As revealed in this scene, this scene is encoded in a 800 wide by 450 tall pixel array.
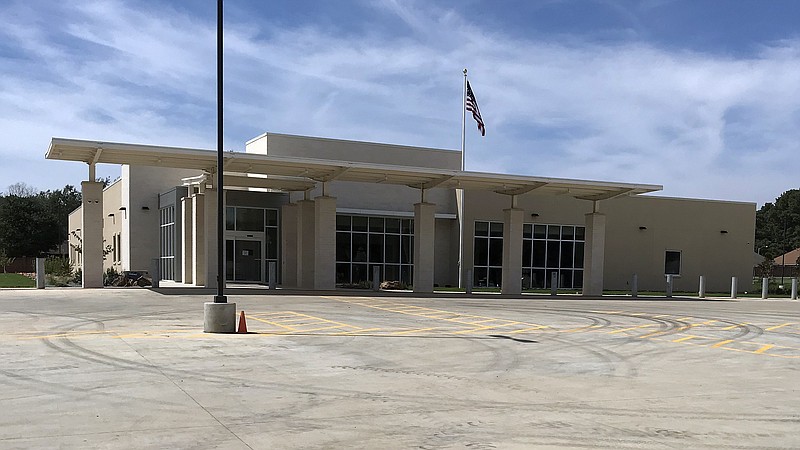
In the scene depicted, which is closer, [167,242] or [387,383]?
[387,383]

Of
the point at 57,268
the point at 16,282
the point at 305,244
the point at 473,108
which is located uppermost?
the point at 473,108

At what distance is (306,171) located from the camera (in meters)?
28.8

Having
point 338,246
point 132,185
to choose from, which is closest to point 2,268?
point 132,185

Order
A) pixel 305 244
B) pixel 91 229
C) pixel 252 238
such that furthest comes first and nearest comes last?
pixel 252 238 → pixel 305 244 → pixel 91 229

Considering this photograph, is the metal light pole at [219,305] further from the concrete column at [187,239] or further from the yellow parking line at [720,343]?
the concrete column at [187,239]

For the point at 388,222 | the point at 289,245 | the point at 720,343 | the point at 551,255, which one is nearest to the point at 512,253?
the point at 388,222

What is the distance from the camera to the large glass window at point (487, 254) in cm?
3956

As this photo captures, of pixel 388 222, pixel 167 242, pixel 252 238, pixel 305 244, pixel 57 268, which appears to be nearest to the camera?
pixel 305 244

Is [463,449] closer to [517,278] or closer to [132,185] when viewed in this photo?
[517,278]

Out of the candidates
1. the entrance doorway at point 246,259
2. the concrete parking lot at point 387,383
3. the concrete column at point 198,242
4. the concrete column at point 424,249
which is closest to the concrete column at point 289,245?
the entrance doorway at point 246,259

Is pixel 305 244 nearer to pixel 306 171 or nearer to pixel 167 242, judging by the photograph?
pixel 306 171

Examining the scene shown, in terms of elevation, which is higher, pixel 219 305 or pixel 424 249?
pixel 424 249

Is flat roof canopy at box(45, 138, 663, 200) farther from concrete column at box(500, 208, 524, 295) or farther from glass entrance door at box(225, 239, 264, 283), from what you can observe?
glass entrance door at box(225, 239, 264, 283)

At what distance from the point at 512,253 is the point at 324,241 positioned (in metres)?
9.53
